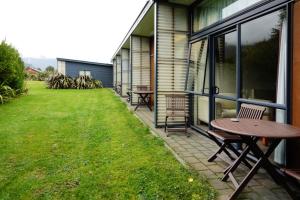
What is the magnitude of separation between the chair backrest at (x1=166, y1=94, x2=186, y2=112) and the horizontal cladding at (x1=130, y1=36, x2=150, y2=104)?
5288 mm

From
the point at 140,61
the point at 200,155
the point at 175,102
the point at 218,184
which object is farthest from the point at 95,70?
the point at 218,184

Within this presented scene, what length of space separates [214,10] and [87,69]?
872 inches

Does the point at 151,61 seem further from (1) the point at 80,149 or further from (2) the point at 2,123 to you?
(1) the point at 80,149

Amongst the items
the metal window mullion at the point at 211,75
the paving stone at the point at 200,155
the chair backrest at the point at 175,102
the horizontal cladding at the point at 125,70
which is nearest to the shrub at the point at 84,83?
the horizontal cladding at the point at 125,70

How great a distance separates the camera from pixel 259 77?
12.5 feet

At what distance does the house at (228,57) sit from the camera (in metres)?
3.13

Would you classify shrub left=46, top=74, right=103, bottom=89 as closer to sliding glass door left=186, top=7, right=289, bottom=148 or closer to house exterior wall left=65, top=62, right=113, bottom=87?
house exterior wall left=65, top=62, right=113, bottom=87

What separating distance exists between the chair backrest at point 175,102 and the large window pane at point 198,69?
1.25ft

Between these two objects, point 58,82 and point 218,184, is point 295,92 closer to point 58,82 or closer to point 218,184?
point 218,184

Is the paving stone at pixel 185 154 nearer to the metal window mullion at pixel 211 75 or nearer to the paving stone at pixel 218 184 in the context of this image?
the paving stone at pixel 218 184

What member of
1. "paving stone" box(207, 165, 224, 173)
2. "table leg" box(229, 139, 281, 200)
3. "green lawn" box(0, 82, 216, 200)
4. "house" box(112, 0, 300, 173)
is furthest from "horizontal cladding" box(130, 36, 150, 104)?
"table leg" box(229, 139, 281, 200)

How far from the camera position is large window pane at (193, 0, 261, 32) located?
430 cm

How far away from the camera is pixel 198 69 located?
597cm

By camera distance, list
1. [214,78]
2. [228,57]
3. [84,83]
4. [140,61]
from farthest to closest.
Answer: [84,83] → [140,61] → [214,78] → [228,57]
